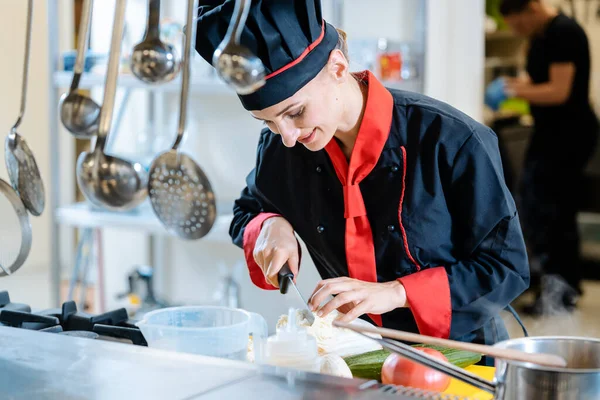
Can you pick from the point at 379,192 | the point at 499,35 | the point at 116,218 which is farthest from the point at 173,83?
the point at 499,35

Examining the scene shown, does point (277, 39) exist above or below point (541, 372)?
above

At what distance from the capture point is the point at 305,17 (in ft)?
4.31

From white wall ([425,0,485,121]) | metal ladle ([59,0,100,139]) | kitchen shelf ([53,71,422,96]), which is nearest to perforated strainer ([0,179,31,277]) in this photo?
metal ladle ([59,0,100,139])

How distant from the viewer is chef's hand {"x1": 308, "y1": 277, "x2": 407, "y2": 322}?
4.02 feet

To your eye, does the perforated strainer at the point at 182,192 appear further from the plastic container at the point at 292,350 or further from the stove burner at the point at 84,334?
the plastic container at the point at 292,350

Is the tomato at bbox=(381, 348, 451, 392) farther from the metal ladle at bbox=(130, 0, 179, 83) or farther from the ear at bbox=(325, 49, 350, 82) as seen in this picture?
the metal ladle at bbox=(130, 0, 179, 83)

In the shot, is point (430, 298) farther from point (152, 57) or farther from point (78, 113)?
point (78, 113)

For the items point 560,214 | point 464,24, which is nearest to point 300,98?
point 464,24

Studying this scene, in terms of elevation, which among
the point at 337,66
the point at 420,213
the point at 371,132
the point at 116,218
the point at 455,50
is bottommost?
the point at 116,218

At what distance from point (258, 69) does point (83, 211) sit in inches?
99.3

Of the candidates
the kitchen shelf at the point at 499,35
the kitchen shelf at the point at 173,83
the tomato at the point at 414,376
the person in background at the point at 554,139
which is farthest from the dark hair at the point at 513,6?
the tomato at the point at 414,376

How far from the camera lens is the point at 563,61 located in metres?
4.22

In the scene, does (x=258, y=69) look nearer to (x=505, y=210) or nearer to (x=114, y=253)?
(x=505, y=210)

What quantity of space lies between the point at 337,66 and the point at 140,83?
193 centimetres
